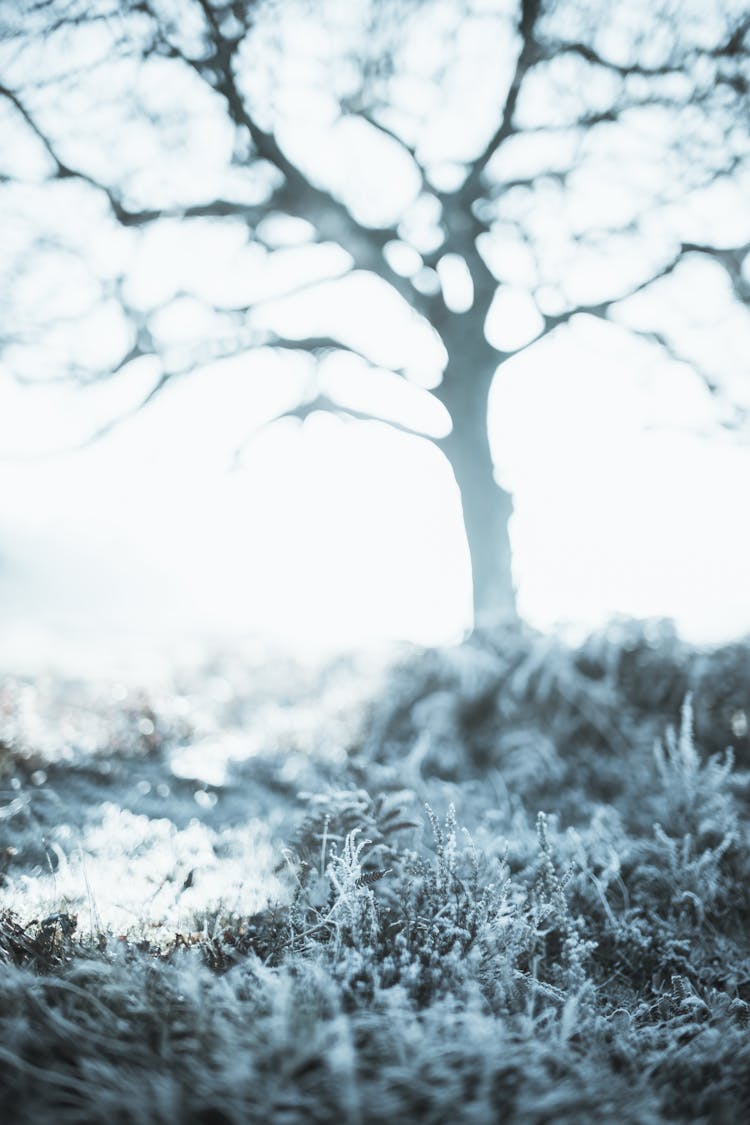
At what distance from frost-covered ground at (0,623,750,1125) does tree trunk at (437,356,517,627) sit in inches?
56.1

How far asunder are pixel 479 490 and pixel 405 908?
15.3 ft

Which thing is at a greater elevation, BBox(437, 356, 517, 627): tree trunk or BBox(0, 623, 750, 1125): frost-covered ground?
BBox(437, 356, 517, 627): tree trunk

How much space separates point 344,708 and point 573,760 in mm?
1845

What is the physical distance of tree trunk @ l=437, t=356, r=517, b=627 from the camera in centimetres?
602

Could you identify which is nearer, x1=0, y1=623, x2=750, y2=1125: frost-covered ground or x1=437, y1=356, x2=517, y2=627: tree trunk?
x1=0, y1=623, x2=750, y2=1125: frost-covered ground

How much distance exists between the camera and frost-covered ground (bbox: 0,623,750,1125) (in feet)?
4.20

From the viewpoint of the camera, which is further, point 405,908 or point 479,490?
point 479,490

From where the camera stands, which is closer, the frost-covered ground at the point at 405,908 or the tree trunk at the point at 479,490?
the frost-covered ground at the point at 405,908

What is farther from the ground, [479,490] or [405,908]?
[479,490]

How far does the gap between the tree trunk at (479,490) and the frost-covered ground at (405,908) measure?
4.68 ft

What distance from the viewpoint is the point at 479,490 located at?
20.3 ft

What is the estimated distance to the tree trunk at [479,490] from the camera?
237 inches

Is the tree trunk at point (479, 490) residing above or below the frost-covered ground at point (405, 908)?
above

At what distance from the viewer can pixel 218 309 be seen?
21.5 ft
